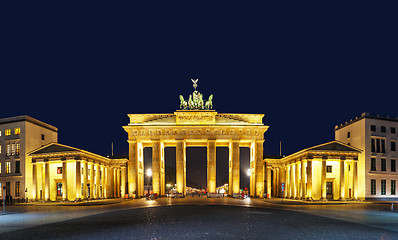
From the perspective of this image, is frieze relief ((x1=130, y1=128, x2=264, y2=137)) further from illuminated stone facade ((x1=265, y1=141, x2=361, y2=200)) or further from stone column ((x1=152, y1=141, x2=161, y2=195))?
illuminated stone facade ((x1=265, y1=141, x2=361, y2=200))

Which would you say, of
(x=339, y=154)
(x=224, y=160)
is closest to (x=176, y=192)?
(x=339, y=154)

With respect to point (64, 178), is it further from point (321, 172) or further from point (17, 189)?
point (321, 172)

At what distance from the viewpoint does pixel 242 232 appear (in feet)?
63.7

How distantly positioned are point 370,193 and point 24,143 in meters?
58.3

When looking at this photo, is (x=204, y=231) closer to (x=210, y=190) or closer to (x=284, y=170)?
(x=210, y=190)

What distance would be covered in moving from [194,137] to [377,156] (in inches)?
1333

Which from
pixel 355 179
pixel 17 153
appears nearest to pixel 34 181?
pixel 17 153

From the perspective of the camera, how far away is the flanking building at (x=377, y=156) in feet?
199

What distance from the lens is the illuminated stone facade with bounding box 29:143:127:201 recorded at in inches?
2414

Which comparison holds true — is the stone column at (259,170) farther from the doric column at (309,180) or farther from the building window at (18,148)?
the building window at (18,148)

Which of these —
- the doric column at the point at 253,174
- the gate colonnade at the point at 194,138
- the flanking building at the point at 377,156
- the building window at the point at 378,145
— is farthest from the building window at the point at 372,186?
the doric column at the point at 253,174

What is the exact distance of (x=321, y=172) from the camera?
6131 cm

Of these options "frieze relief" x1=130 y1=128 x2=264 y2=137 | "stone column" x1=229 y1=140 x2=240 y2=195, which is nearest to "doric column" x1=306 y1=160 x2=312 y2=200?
"stone column" x1=229 y1=140 x2=240 y2=195

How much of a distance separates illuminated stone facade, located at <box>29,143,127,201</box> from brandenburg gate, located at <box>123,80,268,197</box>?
573cm
